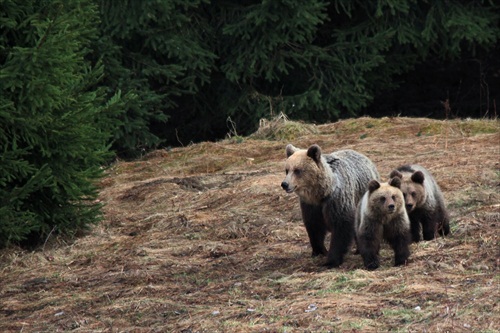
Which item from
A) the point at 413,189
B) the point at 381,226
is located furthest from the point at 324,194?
the point at 413,189

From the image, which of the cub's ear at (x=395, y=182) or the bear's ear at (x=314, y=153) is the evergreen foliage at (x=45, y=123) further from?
the cub's ear at (x=395, y=182)

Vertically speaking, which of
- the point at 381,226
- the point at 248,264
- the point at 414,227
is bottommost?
the point at 248,264

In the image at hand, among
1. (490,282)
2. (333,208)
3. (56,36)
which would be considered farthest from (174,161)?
(490,282)

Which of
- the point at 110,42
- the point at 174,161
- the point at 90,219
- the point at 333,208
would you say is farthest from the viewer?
the point at 110,42

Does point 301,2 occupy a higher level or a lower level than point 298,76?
higher

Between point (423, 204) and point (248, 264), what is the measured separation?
60.1 inches

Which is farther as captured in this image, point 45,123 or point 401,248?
point 45,123

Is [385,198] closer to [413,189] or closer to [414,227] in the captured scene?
[413,189]

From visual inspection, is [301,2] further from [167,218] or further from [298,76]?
[167,218]

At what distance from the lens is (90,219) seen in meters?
11.1

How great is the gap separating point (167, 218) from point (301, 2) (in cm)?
613

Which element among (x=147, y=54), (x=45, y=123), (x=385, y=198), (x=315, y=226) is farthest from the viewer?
(x=147, y=54)

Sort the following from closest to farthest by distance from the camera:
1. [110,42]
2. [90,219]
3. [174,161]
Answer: [90,219], [174,161], [110,42]

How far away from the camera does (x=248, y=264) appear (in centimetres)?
915
